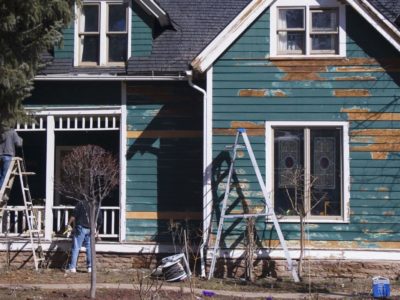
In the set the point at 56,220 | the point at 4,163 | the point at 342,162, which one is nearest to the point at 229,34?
the point at 342,162

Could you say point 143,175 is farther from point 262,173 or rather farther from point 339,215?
point 339,215

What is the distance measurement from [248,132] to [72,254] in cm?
423

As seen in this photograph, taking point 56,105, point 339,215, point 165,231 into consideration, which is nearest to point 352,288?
point 339,215

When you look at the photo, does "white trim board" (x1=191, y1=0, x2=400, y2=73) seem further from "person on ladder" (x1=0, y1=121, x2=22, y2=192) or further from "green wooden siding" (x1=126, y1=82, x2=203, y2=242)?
"person on ladder" (x1=0, y1=121, x2=22, y2=192)

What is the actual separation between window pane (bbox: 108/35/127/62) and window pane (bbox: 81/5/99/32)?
41cm

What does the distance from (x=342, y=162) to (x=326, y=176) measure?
0.41 meters

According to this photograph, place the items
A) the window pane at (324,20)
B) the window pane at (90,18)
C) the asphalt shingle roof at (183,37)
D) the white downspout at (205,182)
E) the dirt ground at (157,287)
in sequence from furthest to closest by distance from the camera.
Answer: the window pane at (90,18), the asphalt shingle roof at (183,37), the window pane at (324,20), the white downspout at (205,182), the dirt ground at (157,287)

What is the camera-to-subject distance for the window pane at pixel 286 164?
13734 mm

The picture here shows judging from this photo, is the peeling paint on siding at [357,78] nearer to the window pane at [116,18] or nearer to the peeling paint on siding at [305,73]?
the peeling paint on siding at [305,73]

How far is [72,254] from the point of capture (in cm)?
1404

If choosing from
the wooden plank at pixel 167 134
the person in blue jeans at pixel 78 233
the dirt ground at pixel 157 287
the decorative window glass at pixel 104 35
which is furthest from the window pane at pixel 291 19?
the person in blue jeans at pixel 78 233

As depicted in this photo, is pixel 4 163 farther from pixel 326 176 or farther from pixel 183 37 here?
pixel 326 176

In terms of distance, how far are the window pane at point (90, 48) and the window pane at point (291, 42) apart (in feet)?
13.1

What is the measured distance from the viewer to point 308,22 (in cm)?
1397
